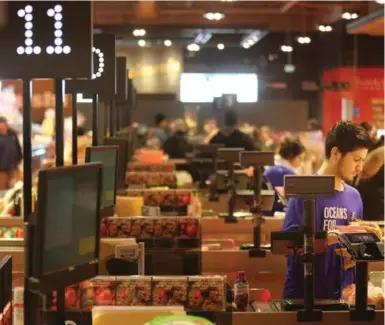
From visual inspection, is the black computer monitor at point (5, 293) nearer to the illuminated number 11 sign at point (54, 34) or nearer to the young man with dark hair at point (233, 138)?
the illuminated number 11 sign at point (54, 34)

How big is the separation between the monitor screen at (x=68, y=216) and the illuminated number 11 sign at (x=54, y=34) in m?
0.50

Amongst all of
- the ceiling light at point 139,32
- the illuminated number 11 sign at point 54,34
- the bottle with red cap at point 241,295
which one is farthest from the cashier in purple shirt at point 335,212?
the ceiling light at point 139,32

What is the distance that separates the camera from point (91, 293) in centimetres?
332

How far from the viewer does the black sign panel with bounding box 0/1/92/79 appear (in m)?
3.18

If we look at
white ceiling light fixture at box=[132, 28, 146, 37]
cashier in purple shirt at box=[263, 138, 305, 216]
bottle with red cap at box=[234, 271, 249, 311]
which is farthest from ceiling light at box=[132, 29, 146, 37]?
bottle with red cap at box=[234, 271, 249, 311]

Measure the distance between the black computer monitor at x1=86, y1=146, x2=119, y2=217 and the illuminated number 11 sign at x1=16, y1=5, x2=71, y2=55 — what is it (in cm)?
173

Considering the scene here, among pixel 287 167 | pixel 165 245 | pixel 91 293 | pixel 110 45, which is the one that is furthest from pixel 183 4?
pixel 91 293

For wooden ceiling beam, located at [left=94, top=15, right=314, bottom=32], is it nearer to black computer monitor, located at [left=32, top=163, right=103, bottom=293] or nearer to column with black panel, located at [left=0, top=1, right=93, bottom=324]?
column with black panel, located at [left=0, top=1, right=93, bottom=324]

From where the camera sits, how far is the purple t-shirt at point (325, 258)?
13.5ft

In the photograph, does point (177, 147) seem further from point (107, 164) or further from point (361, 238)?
point (361, 238)

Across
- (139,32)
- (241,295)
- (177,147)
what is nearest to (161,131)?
(177,147)

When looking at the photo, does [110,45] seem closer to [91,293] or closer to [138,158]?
[91,293]

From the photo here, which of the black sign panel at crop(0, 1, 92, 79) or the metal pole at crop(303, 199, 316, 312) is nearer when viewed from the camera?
the black sign panel at crop(0, 1, 92, 79)

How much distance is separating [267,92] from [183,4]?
9.33 metres
